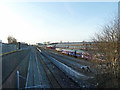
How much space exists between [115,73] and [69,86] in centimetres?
309

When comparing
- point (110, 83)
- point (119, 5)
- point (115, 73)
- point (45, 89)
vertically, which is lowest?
point (45, 89)

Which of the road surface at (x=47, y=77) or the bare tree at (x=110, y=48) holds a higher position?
the bare tree at (x=110, y=48)

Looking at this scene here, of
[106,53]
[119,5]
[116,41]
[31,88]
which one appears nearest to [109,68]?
[106,53]

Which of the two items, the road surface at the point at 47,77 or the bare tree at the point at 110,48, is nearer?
the bare tree at the point at 110,48

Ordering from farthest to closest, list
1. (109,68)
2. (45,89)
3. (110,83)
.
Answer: (45,89), (109,68), (110,83)

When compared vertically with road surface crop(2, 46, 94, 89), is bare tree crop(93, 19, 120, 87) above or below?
above

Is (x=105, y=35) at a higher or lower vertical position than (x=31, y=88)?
higher

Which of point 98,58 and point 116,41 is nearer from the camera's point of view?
point 116,41

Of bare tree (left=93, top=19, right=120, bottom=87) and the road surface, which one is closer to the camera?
bare tree (left=93, top=19, right=120, bottom=87)

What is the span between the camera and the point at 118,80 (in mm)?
7438

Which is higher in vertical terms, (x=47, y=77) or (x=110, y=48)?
(x=110, y=48)

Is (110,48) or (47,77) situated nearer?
(110,48)

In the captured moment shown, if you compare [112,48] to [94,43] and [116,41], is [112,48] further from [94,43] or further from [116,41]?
[94,43]

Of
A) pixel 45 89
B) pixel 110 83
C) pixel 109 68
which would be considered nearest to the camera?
pixel 110 83
